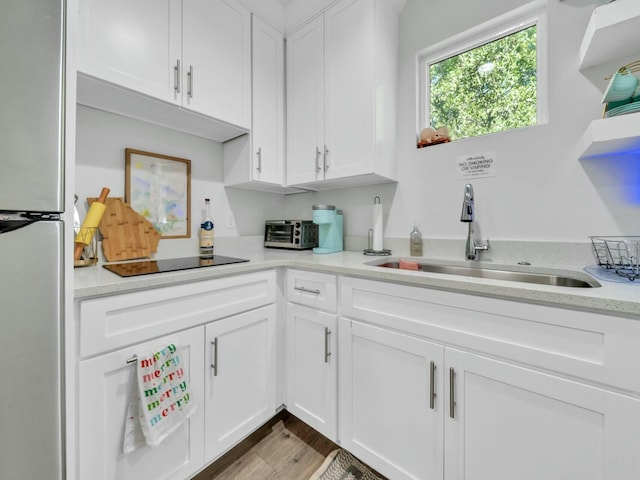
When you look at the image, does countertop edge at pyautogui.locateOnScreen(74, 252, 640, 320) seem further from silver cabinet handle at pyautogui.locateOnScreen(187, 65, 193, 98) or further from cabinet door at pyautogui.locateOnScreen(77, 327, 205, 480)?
silver cabinet handle at pyautogui.locateOnScreen(187, 65, 193, 98)

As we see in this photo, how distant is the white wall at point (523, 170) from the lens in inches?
45.4

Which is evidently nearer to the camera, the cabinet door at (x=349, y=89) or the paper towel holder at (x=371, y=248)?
the cabinet door at (x=349, y=89)

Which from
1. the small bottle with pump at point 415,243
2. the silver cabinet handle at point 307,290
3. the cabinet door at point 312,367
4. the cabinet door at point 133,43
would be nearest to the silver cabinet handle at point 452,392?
the cabinet door at point 312,367

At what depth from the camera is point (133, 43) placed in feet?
3.92

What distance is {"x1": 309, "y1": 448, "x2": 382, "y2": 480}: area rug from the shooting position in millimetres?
1170

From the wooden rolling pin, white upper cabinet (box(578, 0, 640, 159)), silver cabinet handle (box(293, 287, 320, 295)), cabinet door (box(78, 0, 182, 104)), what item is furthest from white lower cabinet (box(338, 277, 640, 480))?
cabinet door (box(78, 0, 182, 104))

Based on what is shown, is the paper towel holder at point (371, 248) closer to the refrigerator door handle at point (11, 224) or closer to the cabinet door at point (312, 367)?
the cabinet door at point (312, 367)

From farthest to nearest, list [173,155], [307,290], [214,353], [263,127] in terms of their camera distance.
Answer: [263,127] → [173,155] → [307,290] → [214,353]

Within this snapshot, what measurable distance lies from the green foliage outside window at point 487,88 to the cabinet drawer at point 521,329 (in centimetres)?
108

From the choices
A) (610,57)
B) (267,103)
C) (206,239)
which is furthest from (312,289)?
(610,57)

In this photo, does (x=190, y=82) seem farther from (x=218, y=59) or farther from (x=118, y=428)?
(x=118, y=428)

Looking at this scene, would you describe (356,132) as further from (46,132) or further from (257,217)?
(46,132)

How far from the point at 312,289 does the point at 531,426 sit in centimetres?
93

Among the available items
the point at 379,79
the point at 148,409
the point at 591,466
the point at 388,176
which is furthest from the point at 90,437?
the point at 379,79
